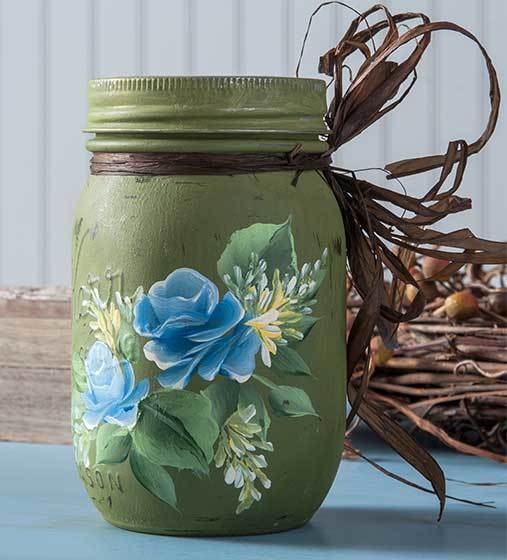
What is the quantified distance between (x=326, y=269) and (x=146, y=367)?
95mm

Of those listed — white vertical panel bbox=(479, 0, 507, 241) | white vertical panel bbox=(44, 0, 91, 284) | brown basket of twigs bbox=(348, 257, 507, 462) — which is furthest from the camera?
white vertical panel bbox=(44, 0, 91, 284)

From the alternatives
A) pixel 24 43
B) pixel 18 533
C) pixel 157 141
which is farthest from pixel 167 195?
pixel 24 43

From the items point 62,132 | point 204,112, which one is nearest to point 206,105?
point 204,112

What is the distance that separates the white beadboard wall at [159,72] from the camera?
140cm

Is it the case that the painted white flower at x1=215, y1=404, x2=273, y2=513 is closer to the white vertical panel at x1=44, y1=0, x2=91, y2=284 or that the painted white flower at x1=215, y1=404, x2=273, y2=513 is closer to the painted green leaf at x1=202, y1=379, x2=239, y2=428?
the painted green leaf at x1=202, y1=379, x2=239, y2=428

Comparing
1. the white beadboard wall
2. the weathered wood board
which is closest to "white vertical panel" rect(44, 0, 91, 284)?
the white beadboard wall

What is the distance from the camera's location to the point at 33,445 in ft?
2.59

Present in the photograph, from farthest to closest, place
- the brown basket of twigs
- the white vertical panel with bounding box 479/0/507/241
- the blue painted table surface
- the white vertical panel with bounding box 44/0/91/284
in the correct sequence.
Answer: the white vertical panel with bounding box 44/0/91/284 → the white vertical panel with bounding box 479/0/507/241 → the brown basket of twigs → the blue painted table surface

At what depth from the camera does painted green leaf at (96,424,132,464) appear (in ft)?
1.81

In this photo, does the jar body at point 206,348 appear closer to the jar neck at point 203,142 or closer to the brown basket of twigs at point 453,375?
the jar neck at point 203,142

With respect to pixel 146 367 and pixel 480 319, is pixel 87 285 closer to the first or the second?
pixel 146 367

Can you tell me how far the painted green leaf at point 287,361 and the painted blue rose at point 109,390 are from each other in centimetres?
6

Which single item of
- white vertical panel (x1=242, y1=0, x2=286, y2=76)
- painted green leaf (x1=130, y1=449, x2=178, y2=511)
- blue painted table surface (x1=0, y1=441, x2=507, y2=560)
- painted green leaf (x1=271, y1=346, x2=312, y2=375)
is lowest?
blue painted table surface (x1=0, y1=441, x2=507, y2=560)

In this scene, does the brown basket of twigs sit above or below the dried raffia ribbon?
below
